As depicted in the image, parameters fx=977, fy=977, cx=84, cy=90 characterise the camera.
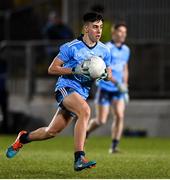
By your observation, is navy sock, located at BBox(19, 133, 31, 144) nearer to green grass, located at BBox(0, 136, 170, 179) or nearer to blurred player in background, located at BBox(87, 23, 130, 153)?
green grass, located at BBox(0, 136, 170, 179)

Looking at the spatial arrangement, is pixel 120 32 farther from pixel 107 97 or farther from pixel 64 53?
pixel 64 53

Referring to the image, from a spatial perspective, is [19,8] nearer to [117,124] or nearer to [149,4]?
[149,4]

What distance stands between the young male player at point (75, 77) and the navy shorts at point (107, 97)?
5563 millimetres

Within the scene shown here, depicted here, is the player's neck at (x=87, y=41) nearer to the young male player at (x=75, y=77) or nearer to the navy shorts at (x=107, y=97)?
the young male player at (x=75, y=77)

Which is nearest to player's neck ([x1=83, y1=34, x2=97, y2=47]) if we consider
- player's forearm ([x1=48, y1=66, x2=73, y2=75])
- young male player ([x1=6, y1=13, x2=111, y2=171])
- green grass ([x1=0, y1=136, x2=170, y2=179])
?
young male player ([x1=6, y1=13, x2=111, y2=171])

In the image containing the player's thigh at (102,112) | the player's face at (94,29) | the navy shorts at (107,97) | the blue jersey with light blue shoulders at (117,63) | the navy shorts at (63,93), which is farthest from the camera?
the player's thigh at (102,112)

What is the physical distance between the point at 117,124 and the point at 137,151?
0.69 meters

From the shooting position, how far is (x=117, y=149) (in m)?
18.5

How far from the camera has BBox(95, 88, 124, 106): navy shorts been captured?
740 inches

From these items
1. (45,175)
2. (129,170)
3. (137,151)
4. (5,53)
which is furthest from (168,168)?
(5,53)

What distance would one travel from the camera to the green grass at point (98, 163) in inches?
488

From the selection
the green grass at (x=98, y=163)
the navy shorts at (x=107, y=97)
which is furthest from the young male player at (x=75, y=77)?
the navy shorts at (x=107, y=97)

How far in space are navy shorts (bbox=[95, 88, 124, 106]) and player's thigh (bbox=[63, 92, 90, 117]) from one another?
19.7 ft

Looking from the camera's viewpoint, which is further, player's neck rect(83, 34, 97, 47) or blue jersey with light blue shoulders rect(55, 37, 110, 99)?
player's neck rect(83, 34, 97, 47)
